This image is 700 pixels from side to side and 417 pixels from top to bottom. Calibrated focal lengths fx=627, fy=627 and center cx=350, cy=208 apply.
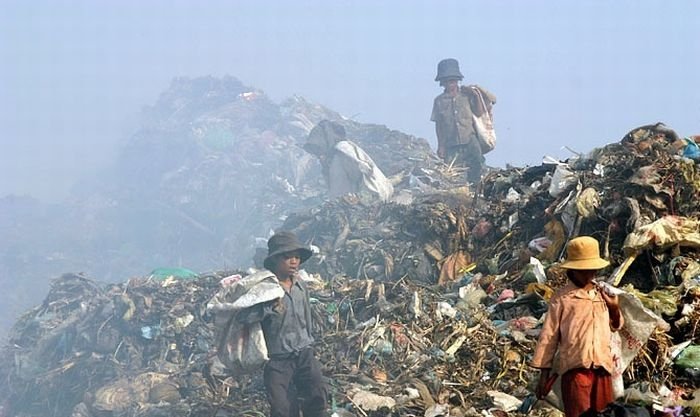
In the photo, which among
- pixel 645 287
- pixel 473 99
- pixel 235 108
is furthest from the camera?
pixel 235 108

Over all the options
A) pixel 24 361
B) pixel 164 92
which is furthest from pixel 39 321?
pixel 164 92

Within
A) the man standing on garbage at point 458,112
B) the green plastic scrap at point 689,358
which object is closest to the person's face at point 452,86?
the man standing on garbage at point 458,112

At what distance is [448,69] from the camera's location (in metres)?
11.1

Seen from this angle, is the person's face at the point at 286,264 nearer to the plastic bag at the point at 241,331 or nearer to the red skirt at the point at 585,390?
the plastic bag at the point at 241,331

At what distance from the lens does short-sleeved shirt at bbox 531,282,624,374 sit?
10.1 feet

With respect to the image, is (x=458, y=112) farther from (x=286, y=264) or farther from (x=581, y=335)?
(x=581, y=335)

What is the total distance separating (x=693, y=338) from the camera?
3893mm

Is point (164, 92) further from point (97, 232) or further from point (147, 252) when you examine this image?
point (147, 252)

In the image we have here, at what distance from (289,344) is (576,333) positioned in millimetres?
2862

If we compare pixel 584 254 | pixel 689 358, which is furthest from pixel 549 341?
pixel 689 358

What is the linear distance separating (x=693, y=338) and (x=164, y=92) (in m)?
28.7

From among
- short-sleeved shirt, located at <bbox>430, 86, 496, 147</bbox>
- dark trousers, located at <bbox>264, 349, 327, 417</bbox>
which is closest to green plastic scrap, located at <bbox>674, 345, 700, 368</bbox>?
dark trousers, located at <bbox>264, 349, 327, 417</bbox>

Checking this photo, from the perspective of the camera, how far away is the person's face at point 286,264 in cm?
558

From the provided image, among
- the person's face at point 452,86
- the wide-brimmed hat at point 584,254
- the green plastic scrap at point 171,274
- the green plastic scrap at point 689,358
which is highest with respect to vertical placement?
the person's face at point 452,86
